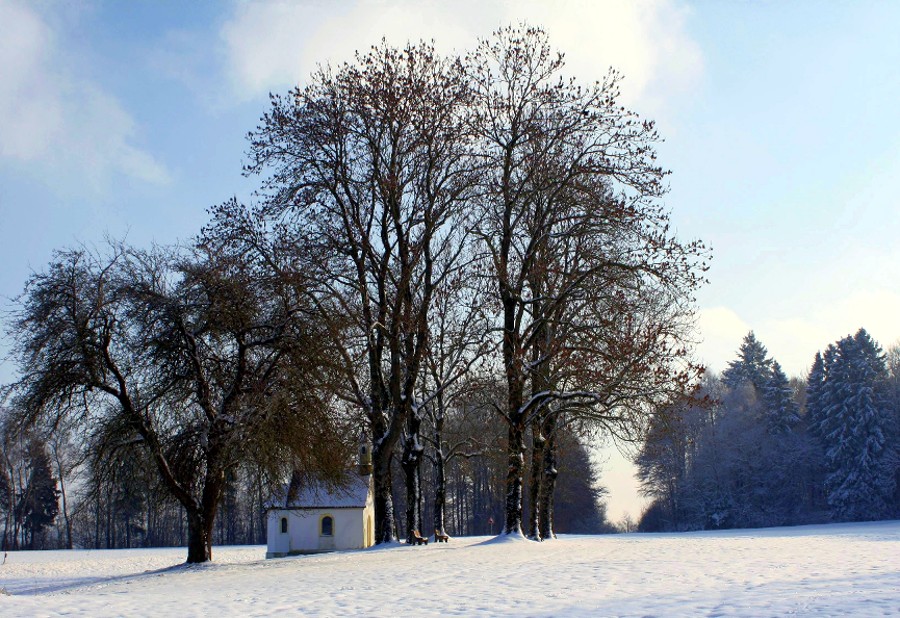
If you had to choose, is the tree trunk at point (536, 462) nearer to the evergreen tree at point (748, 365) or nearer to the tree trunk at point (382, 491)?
the tree trunk at point (382, 491)

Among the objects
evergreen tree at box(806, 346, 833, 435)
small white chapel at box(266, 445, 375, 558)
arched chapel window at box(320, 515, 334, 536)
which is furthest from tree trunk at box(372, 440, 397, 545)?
evergreen tree at box(806, 346, 833, 435)

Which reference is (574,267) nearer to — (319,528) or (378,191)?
(378,191)

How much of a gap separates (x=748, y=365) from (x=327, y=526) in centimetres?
5010

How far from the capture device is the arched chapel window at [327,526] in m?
45.9

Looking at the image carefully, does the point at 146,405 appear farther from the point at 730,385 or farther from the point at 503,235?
the point at 730,385

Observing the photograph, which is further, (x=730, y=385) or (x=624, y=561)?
(x=730, y=385)

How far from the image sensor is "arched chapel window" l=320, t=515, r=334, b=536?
1807 inches

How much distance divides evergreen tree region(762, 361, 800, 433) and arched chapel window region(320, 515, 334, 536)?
40.0 m

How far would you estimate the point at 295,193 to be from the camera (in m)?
23.4

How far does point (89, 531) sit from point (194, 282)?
7235 centimetres

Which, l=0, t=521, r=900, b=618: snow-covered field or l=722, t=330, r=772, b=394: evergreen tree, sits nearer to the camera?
l=0, t=521, r=900, b=618: snow-covered field

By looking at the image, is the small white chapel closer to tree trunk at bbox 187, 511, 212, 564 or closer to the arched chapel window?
the arched chapel window

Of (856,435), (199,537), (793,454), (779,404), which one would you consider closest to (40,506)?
(199,537)

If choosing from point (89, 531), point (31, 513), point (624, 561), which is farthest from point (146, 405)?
point (89, 531)
